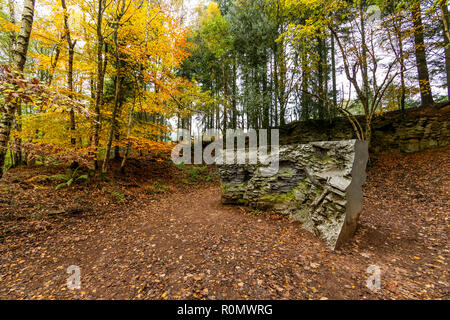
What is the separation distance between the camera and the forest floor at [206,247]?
→ 2.41 meters

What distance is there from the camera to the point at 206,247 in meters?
3.47

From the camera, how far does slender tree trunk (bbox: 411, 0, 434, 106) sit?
6.56 meters

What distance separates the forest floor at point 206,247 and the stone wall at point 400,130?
7.50 feet

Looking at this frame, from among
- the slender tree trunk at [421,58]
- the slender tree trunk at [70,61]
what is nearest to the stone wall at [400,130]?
the slender tree trunk at [421,58]

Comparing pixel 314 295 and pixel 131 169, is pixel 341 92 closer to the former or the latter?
pixel 314 295

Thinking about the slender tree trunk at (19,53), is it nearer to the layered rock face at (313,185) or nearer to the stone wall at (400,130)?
the layered rock face at (313,185)

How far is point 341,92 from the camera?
11.2m

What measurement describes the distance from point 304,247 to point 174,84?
8631 mm
